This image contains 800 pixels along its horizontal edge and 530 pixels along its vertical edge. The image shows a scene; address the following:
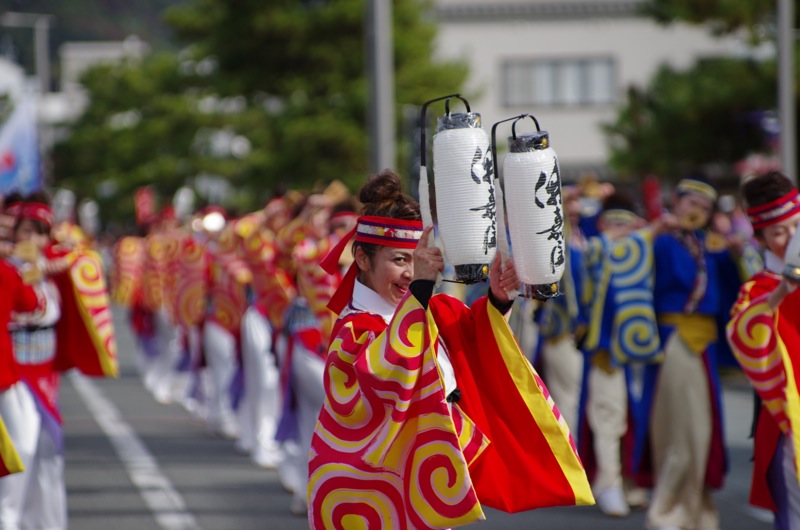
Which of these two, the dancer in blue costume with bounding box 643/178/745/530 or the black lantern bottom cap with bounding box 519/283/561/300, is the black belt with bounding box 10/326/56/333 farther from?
the black lantern bottom cap with bounding box 519/283/561/300

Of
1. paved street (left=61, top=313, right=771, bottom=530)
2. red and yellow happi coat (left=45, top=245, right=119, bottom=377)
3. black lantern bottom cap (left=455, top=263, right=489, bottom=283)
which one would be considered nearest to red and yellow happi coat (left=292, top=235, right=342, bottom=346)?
paved street (left=61, top=313, right=771, bottom=530)

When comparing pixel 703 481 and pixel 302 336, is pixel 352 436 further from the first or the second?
pixel 302 336

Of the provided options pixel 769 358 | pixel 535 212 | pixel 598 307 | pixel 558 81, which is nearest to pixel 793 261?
pixel 769 358

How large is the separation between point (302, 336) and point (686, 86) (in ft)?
38.3

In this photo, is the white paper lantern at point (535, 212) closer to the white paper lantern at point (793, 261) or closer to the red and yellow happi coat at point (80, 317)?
the white paper lantern at point (793, 261)

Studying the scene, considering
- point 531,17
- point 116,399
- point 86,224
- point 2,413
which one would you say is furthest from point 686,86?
point 531,17

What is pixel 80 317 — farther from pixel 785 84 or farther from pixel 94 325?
pixel 785 84

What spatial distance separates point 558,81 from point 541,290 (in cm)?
4293

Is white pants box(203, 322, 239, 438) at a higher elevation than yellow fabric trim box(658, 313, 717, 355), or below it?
below

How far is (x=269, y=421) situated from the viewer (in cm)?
1209

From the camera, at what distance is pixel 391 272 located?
4781 mm

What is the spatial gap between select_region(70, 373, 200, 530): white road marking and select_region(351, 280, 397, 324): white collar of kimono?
174 inches

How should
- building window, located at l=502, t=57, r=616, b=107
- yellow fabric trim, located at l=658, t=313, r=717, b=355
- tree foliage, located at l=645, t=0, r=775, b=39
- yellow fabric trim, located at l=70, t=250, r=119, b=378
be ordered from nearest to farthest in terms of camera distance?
yellow fabric trim, located at l=658, t=313, r=717, b=355
yellow fabric trim, located at l=70, t=250, r=119, b=378
tree foliage, located at l=645, t=0, r=775, b=39
building window, located at l=502, t=57, r=616, b=107

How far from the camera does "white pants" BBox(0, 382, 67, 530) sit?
793cm
